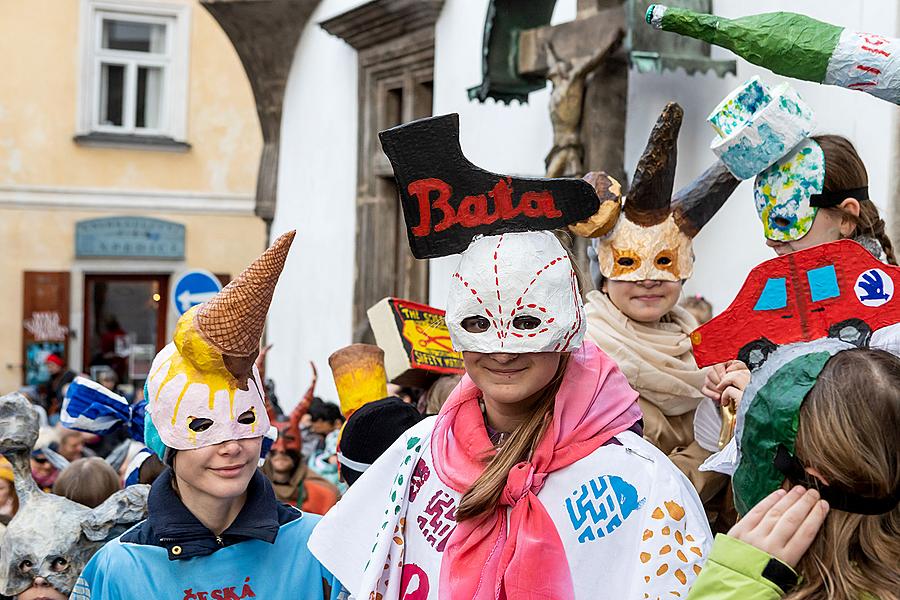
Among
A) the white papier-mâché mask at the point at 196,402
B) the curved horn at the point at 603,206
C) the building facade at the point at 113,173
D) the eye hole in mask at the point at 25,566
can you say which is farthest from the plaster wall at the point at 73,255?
the white papier-mâché mask at the point at 196,402

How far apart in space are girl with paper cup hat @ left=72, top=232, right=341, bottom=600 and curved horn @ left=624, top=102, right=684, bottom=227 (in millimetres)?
1200

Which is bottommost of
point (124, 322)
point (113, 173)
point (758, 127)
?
point (124, 322)

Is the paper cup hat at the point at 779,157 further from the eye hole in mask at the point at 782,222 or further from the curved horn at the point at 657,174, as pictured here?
the curved horn at the point at 657,174

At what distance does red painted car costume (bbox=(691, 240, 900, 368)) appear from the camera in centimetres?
286

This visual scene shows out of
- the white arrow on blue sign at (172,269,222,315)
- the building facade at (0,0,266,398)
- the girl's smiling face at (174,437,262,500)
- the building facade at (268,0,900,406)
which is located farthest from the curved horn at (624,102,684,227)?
the building facade at (0,0,266,398)

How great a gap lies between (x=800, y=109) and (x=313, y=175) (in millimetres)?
9321

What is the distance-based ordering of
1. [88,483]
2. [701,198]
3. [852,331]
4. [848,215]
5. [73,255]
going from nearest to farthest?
[852,331] → [848,215] → [701,198] → [88,483] → [73,255]

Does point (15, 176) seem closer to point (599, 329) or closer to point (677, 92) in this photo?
point (677, 92)

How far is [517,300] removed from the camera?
290cm

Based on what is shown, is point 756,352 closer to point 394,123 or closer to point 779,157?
point 779,157

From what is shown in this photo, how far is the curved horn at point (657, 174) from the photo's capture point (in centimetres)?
386

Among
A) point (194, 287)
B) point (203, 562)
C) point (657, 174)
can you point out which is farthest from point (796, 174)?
point (194, 287)

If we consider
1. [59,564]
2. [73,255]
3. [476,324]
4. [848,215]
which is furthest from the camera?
[73,255]

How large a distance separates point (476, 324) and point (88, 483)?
2.11m
